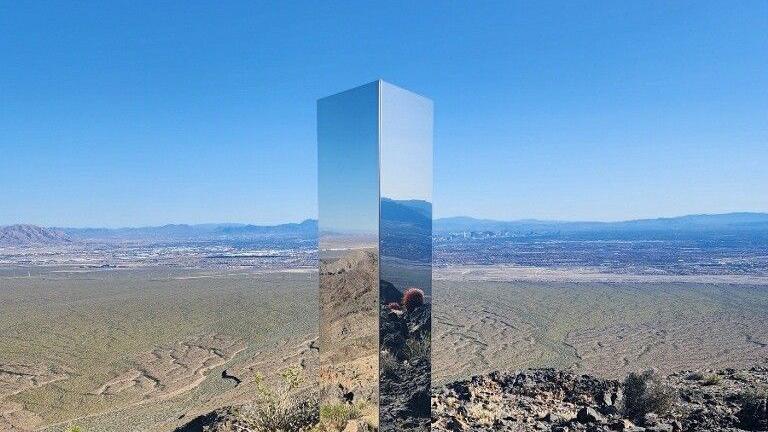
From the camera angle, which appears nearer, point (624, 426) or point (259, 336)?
point (624, 426)

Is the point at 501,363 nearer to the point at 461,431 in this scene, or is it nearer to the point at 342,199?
the point at 461,431

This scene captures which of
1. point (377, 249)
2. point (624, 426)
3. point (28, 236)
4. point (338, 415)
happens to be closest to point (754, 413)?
point (624, 426)

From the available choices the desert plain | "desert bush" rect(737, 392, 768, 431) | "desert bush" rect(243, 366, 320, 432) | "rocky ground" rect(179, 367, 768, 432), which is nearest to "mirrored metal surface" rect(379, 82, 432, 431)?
"rocky ground" rect(179, 367, 768, 432)

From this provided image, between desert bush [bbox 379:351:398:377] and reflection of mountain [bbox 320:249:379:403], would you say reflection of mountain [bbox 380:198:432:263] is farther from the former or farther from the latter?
desert bush [bbox 379:351:398:377]

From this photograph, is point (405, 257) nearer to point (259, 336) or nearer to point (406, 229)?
point (406, 229)

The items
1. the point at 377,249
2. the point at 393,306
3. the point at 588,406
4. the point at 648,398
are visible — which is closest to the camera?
the point at 377,249

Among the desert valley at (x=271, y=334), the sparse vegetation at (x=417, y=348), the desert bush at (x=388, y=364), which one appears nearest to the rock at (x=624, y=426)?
the desert valley at (x=271, y=334)
